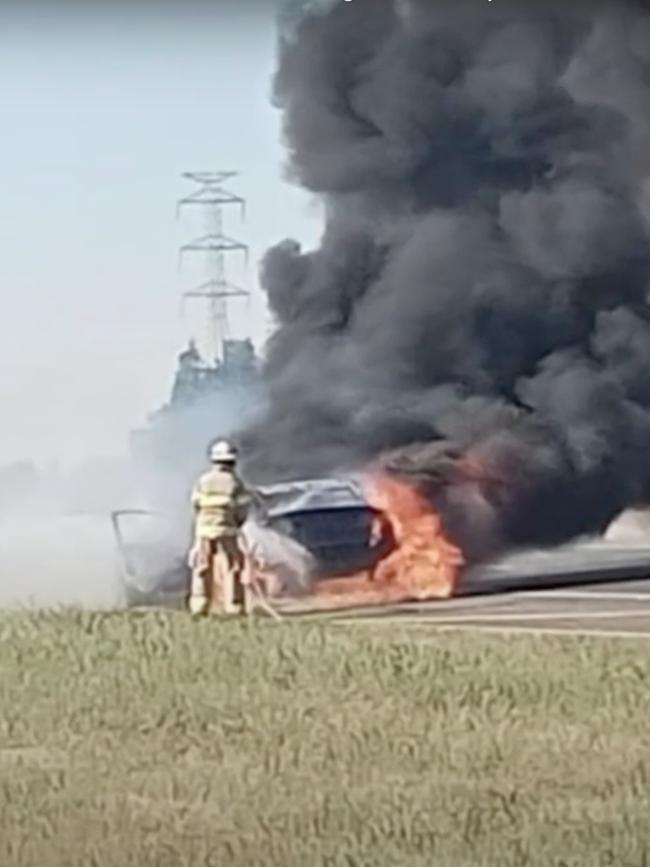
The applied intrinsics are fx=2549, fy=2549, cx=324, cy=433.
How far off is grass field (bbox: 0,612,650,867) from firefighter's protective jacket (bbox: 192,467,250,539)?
0.36 ft

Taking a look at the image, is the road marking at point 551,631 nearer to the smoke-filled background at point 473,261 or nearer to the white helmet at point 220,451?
the smoke-filled background at point 473,261

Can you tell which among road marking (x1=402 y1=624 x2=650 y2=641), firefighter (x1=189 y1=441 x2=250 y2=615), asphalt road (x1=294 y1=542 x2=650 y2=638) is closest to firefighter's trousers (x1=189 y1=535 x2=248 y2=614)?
firefighter (x1=189 y1=441 x2=250 y2=615)

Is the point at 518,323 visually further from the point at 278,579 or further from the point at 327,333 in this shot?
the point at 278,579

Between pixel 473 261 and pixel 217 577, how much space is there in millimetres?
444

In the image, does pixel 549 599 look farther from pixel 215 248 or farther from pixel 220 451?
pixel 215 248

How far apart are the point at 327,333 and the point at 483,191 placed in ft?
0.76

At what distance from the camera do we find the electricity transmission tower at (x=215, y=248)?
277 cm

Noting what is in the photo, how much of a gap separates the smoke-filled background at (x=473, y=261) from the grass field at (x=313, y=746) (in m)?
0.17

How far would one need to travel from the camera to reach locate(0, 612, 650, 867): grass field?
270cm

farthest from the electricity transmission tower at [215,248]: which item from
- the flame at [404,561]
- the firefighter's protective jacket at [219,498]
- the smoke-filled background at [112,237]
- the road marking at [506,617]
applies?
the road marking at [506,617]

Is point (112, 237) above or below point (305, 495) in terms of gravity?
above

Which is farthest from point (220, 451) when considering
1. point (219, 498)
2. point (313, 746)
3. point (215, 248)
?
point (313, 746)

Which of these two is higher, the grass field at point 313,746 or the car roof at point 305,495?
the car roof at point 305,495

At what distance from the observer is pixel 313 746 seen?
2.74m
